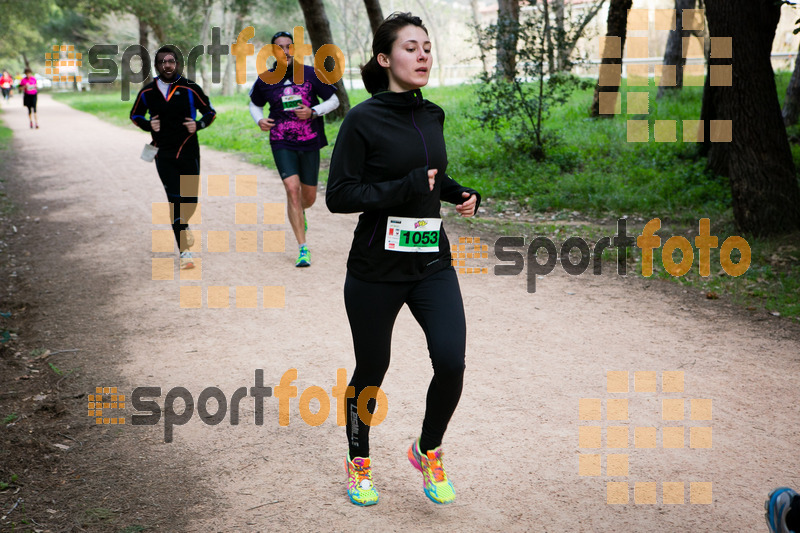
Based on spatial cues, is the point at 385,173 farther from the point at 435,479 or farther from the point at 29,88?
the point at 29,88

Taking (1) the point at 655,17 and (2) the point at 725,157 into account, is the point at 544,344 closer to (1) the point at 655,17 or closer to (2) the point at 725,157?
(2) the point at 725,157

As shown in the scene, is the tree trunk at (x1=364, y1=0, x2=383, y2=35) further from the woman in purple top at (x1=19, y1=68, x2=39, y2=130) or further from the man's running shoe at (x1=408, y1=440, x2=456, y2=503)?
the man's running shoe at (x1=408, y1=440, x2=456, y2=503)

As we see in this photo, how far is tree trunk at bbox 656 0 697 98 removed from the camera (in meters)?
17.4

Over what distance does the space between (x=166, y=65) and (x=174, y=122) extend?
26.1 inches

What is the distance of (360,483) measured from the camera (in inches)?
148

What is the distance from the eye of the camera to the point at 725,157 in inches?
443

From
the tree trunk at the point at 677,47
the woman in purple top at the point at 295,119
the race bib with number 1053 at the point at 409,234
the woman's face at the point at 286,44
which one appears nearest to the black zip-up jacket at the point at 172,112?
the woman in purple top at the point at 295,119

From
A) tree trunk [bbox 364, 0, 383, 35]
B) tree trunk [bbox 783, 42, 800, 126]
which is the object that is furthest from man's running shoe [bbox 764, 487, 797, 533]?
tree trunk [bbox 364, 0, 383, 35]

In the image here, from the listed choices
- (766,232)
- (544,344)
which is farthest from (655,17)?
(544,344)

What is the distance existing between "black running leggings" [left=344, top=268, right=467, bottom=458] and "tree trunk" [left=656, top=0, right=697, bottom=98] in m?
16.1

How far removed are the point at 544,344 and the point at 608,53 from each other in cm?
1158

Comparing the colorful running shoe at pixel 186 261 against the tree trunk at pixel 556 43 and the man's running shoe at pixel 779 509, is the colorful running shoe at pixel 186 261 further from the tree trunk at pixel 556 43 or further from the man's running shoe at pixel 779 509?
the tree trunk at pixel 556 43

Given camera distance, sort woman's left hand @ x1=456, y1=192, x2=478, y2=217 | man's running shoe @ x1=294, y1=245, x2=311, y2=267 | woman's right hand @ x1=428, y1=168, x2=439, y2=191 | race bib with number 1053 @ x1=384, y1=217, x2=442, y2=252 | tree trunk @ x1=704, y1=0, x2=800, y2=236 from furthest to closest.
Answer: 1. tree trunk @ x1=704, y1=0, x2=800, y2=236
2. man's running shoe @ x1=294, y1=245, x2=311, y2=267
3. woman's left hand @ x1=456, y1=192, x2=478, y2=217
4. race bib with number 1053 @ x1=384, y1=217, x2=442, y2=252
5. woman's right hand @ x1=428, y1=168, x2=439, y2=191

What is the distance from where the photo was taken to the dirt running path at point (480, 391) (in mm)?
3684
